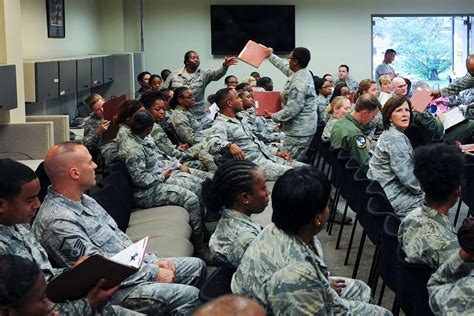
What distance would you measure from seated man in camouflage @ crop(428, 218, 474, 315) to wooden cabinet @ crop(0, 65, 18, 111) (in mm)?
3923

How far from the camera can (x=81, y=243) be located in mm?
3049

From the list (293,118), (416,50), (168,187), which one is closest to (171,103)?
(293,118)

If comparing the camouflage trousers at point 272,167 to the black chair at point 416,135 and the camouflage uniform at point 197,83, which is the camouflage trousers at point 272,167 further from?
the camouflage uniform at point 197,83

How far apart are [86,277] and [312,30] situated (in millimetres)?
11440

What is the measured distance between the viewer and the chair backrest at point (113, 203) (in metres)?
4.01

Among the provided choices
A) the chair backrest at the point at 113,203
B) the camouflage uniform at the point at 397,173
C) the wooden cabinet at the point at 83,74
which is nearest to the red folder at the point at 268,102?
the wooden cabinet at the point at 83,74

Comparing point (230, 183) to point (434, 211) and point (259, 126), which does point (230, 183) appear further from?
point (259, 126)

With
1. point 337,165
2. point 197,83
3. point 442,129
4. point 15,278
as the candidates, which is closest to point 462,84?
point 442,129

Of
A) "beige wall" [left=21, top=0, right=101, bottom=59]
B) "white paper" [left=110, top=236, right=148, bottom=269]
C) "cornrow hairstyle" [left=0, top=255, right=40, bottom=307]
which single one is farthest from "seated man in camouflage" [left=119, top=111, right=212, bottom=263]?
"beige wall" [left=21, top=0, right=101, bottom=59]

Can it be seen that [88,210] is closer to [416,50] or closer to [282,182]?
[282,182]

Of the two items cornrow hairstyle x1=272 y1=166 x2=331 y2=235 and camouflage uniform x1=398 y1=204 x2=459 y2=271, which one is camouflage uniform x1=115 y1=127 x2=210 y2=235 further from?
cornrow hairstyle x1=272 y1=166 x2=331 y2=235

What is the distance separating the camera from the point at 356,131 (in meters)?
5.87

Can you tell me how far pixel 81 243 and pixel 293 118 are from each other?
13.4 feet

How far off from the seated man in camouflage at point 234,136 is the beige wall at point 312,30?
24.1 ft
